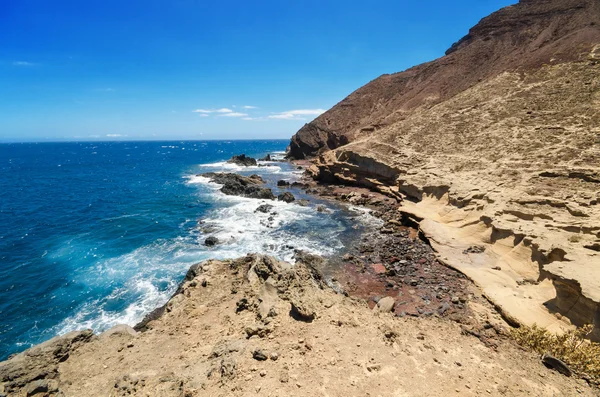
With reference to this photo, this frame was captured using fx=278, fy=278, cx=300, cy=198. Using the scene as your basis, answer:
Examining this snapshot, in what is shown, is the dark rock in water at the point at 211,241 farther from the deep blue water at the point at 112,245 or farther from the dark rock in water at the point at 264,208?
the dark rock in water at the point at 264,208

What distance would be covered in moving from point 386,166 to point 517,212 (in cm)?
1923

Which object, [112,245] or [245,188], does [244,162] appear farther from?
[112,245]

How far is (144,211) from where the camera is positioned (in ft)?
113

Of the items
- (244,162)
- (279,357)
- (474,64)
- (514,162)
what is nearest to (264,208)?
(514,162)

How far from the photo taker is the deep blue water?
51.2ft

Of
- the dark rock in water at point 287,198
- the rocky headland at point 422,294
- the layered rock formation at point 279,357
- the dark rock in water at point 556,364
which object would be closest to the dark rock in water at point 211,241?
the rocky headland at point 422,294

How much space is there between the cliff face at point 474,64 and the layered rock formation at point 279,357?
46265mm

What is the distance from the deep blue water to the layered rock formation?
6.59 meters

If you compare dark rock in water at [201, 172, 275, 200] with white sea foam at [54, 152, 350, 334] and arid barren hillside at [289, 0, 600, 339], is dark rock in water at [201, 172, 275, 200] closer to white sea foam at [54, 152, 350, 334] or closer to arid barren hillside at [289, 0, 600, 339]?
white sea foam at [54, 152, 350, 334]

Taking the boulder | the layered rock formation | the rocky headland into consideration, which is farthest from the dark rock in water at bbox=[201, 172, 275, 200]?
the layered rock formation

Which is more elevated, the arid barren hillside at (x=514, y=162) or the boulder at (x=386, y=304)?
the arid barren hillside at (x=514, y=162)

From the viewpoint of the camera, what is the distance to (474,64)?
188ft

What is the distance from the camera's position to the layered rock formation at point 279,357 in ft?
24.1

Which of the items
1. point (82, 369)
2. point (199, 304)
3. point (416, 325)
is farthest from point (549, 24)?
point (82, 369)
